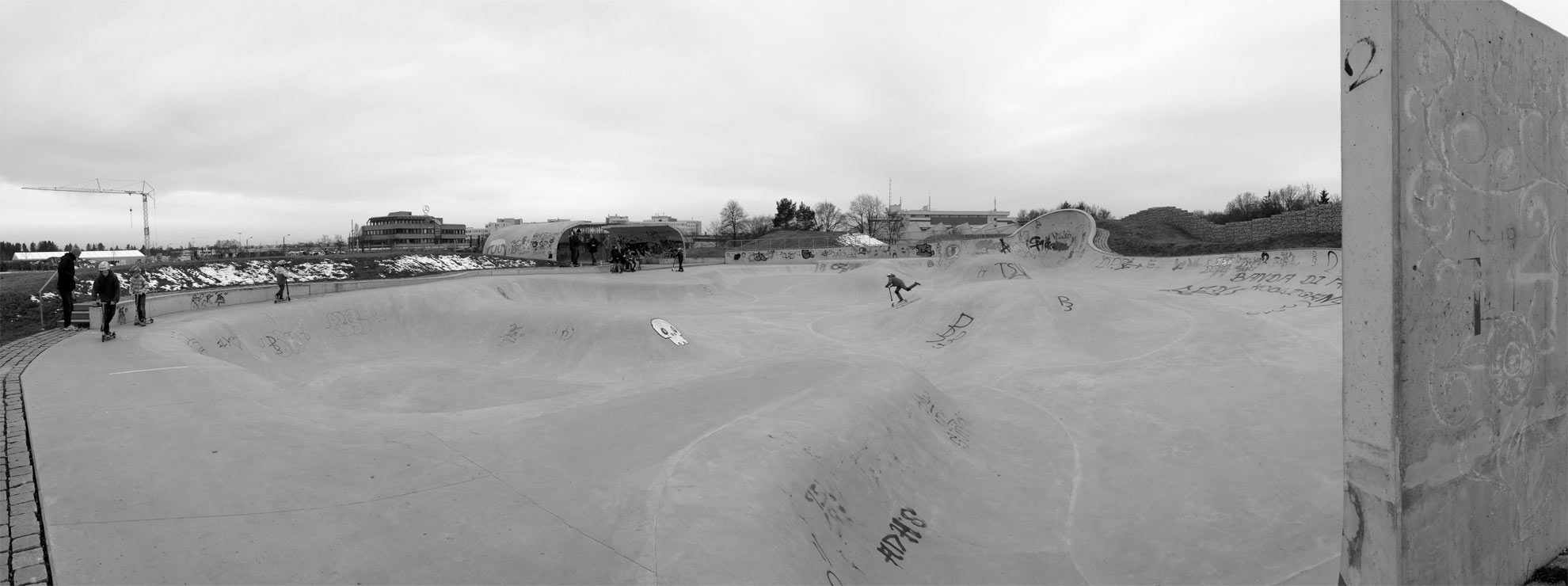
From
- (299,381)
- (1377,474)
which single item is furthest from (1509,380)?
(299,381)

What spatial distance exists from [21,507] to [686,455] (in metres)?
4.07

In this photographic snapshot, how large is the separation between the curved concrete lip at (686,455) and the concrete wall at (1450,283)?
2.62 m

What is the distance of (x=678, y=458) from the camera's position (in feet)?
17.6

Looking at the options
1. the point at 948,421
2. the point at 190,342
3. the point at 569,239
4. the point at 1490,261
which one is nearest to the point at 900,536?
the point at 948,421

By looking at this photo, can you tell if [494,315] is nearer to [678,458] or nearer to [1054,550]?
[678,458]

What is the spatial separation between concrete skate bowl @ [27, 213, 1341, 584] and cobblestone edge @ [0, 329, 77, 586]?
0.28 feet

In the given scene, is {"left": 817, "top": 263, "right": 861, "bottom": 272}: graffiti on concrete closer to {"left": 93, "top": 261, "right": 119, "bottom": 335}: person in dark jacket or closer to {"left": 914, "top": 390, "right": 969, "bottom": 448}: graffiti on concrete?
{"left": 914, "top": 390, "right": 969, "bottom": 448}: graffiti on concrete

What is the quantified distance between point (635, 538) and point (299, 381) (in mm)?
10502

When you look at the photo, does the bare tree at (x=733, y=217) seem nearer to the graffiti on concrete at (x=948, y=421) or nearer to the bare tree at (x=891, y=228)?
the bare tree at (x=891, y=228)

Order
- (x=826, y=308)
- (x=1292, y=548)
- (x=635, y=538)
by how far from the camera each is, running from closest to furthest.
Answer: (x=635, y=538) < (x=1292, y=548) < (x=826, y=308)

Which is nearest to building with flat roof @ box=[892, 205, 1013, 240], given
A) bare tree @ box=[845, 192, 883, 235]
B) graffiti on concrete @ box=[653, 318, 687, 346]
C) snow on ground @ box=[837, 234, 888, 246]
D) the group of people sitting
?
bare tree @ box=[845, 192, 883, 235]

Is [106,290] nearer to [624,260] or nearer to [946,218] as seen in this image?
[624,260]

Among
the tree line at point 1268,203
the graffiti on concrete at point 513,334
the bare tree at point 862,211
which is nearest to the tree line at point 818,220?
the bare tree at point 862,211

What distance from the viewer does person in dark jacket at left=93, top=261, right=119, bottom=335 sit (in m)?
10.5
